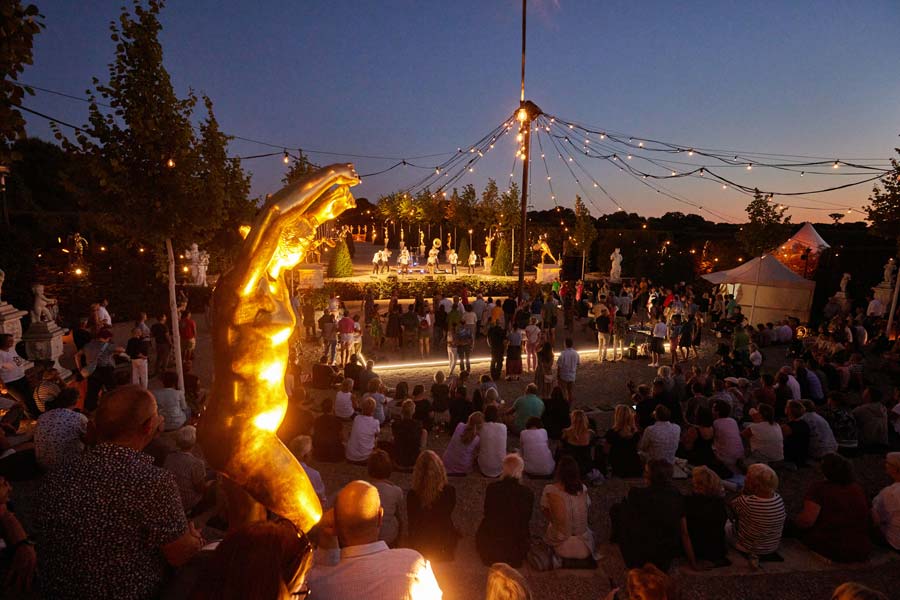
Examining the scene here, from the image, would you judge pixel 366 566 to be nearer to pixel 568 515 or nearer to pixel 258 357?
pixel 258 357

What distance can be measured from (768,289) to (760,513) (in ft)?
51.8

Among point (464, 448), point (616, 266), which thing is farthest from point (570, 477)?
point (616, 266)

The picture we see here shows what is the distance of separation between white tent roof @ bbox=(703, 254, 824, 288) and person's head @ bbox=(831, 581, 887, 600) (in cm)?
1621

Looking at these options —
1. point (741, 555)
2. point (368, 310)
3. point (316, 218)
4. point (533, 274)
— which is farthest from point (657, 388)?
point (533, 274)

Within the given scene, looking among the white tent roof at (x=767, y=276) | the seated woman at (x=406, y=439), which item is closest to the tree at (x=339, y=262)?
the white tent roof at (x=767, y=276)

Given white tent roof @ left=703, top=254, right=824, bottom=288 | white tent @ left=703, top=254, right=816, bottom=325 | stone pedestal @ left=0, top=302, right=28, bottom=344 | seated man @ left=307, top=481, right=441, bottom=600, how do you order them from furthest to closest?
white tent @ left=703, top=254, right=816, bottom=325, white tent roof @ left=703, top=254, right=824, bottom=288, stone pedestal @ left=0, top=302, right=28, bottom=344, seated man @ left=307, top=481, right=441, bottom=600

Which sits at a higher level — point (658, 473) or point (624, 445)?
point (658, 473)

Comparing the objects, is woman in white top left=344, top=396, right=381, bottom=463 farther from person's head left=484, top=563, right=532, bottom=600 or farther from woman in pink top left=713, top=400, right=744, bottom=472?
woman in pink top left=713, top=400, right=744, bottom=472

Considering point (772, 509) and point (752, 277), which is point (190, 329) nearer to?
point (772, 509)

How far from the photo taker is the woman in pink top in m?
6.05

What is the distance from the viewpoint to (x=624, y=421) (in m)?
5.94

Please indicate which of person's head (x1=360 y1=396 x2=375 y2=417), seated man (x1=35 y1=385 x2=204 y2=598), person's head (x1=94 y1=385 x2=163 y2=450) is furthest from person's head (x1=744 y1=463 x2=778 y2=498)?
person's head (x1=94 y1=385 x2=163 y2=450)

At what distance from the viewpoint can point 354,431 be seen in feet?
19.9

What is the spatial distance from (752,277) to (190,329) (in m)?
16.9
